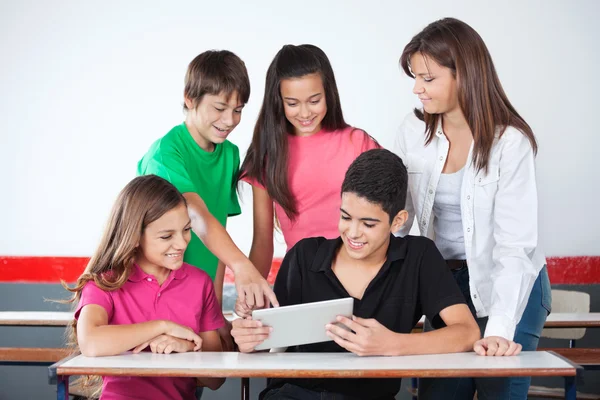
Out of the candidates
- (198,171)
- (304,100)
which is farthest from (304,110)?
(198,171)

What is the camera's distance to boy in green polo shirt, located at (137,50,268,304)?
250 centimetres

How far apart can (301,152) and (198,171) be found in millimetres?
349

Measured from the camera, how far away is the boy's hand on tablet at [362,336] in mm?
1954

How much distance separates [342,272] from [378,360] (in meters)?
0.35

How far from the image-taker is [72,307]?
4.68 metres

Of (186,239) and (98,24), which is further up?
(98,24)

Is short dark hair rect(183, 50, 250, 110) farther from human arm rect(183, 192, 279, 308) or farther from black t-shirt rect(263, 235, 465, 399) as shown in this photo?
black t-shirt rect(263, 235, 465, 399)

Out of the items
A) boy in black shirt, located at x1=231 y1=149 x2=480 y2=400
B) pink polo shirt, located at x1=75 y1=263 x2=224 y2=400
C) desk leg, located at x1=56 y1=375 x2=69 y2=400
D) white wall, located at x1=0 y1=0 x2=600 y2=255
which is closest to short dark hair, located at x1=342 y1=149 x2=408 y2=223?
boy in black shirt, located at x1=231 y1=149 x2=480 y2=400

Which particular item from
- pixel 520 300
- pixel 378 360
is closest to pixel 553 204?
pixel 520 300

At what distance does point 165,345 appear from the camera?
2107 millimetres

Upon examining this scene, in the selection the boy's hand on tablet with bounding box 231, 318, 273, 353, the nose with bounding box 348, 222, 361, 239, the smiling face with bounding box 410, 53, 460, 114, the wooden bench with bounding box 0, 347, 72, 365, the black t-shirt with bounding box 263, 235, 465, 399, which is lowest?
the wooden bench with bounding box 0, 347, 72, 365

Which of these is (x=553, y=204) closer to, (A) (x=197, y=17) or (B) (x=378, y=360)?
(A) (x=197, y=17)

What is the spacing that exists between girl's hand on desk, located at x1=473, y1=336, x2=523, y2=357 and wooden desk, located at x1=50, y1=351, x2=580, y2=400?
25mm

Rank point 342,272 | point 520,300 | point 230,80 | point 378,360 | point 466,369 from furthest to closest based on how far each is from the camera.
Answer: point 230,80, point 342,272, point 520,300, point 378,360, point 466,369
